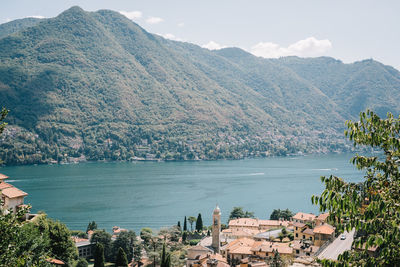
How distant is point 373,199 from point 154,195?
267 ft

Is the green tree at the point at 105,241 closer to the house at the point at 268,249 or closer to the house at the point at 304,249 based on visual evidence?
the house at the point at 268,249

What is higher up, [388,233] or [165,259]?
[388,233]

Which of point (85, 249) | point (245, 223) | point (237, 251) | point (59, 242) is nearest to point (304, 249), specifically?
point (237, 251)

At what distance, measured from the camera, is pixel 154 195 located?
8425 centimetres

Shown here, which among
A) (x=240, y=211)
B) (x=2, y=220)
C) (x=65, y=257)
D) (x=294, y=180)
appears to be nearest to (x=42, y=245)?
(x=65, y=257)

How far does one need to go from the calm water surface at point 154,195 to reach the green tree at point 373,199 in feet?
182

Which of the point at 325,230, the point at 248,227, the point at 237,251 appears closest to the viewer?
the point at 325,230

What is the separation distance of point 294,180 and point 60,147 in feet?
360

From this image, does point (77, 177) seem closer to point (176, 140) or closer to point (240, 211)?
point (240, 211)

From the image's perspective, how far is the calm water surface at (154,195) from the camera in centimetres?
6538

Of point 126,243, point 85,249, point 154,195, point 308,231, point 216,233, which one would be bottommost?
point 154,195

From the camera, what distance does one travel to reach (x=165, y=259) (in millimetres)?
27469

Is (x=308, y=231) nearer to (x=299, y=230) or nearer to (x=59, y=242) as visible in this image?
(x=299, y=230)

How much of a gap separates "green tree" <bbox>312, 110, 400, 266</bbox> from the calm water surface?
5533 centimetres
